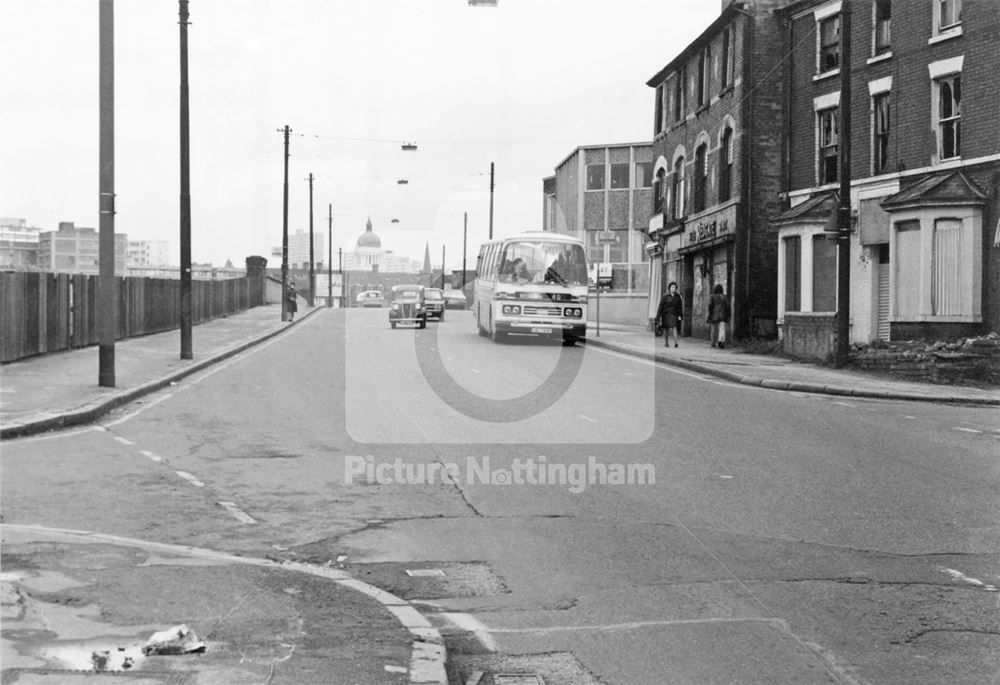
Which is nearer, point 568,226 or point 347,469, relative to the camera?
point 347,469

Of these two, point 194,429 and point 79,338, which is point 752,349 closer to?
point 79,338

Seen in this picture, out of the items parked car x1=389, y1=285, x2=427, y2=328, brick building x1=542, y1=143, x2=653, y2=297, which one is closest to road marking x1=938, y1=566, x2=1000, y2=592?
parked car x1=389, y1=285, x2=427, y2=328

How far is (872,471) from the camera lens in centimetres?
1136

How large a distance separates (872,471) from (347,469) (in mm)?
5269

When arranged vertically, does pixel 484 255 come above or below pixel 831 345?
above

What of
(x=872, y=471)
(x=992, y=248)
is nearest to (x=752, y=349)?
(x=992, y=248)

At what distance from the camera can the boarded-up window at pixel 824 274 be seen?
1173 inches

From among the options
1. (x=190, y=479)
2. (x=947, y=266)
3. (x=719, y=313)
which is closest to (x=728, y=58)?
(x=719, y=313)

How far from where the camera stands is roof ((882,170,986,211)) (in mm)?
24406

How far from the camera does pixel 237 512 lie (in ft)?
29.9

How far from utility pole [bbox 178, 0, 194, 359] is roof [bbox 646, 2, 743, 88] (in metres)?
17.3

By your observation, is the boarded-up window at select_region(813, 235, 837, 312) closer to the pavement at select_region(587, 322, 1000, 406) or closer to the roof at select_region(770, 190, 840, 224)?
A: the roof at select_region(770, 190, 840, 224)

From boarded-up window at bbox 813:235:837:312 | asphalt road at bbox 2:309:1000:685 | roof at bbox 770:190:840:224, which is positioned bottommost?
asphalt road at bbox 2:309:1000:685

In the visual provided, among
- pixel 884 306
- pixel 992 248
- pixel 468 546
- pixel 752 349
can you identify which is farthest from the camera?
pixel 752 349
